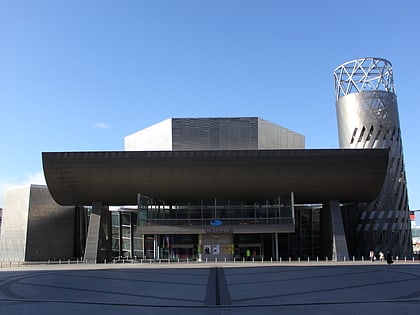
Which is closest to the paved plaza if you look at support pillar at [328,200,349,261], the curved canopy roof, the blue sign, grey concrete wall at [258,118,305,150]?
the curved canopy roof

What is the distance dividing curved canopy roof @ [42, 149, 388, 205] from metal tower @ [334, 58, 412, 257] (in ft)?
32.1

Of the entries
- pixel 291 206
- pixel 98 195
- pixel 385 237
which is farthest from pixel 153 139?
pixel 385 237

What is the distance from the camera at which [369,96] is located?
64.9m

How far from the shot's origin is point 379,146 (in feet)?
209

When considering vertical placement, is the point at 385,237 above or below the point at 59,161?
below

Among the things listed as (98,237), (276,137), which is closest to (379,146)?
(276,137)

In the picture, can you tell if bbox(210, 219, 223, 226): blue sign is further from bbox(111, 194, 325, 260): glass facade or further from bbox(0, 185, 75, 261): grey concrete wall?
bbox(0, 185, 75, 261): grey concrete wall

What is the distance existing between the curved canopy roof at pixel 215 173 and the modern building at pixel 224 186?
4.3 inches

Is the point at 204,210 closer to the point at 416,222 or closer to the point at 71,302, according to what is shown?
the point at 71,302

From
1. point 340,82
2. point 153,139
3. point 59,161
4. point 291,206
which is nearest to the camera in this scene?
point 59,161

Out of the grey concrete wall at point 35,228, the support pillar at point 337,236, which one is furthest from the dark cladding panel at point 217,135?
the grey concrete wall at point 35,228

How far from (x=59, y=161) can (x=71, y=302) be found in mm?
35323

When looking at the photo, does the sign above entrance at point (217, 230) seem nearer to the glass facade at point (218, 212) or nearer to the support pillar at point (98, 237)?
the glass facade at point (218, 212)

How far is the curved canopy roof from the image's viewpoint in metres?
48.8
